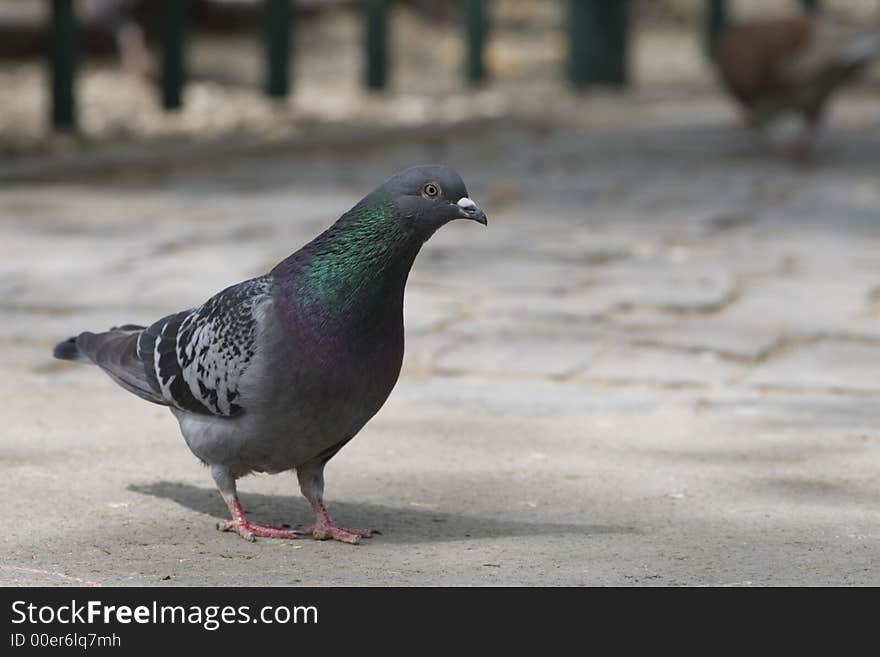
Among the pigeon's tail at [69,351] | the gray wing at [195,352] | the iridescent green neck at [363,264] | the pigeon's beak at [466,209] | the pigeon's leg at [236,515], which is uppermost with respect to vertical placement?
the pigeon's beak at [466,209]

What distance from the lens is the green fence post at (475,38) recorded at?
13330mm

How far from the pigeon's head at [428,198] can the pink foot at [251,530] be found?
759 mm

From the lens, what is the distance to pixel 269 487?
439 centimetres

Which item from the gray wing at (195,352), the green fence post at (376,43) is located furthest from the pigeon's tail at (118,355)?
the green fence post at (376,43)

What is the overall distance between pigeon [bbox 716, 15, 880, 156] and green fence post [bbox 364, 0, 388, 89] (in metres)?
3.25

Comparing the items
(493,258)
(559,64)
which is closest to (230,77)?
(559,64)

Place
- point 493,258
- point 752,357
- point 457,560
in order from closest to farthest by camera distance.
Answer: point 457,560 < point 752,357 < point 493,258

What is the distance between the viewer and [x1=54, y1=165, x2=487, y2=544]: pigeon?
3.62m

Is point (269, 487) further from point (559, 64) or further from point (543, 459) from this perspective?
point (559, 64)

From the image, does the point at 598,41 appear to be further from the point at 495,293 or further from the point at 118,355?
the point at 118,355

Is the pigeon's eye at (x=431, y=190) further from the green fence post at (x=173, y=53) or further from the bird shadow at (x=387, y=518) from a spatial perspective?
the green fence post at (x=173, y=53)

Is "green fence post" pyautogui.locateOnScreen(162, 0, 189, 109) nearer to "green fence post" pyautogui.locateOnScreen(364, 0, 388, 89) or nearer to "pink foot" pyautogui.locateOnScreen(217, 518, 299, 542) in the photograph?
"green fence post" pyautogui.locateOnScreen(364, 0, 388, 89)

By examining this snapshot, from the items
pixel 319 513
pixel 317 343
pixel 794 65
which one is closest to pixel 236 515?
pixel 319 513
